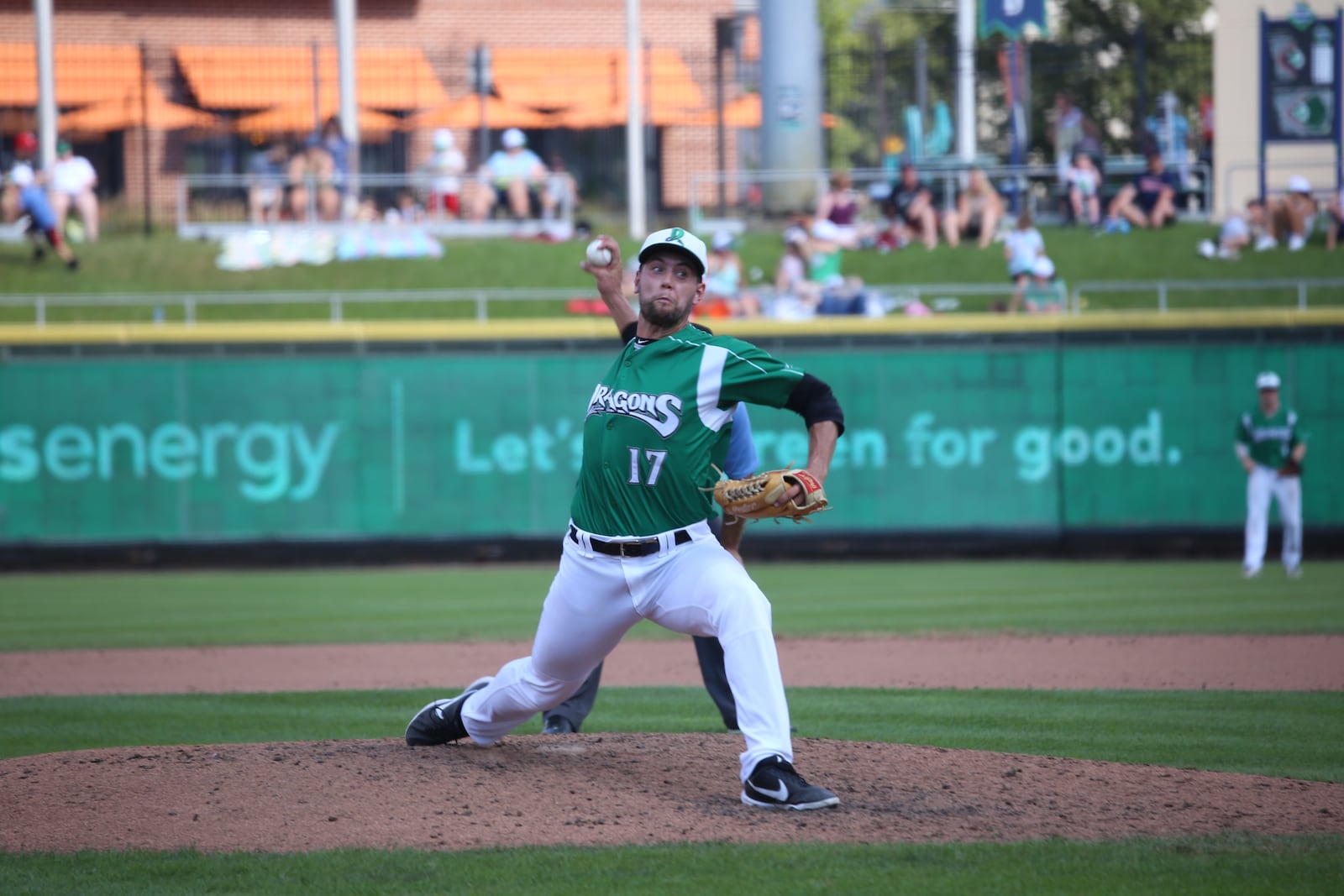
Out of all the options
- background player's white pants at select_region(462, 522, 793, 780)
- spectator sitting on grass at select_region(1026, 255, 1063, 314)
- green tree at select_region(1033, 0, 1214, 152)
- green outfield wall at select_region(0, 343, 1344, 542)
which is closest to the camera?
background player's white pants at select_region(462, 522, 793, 780)

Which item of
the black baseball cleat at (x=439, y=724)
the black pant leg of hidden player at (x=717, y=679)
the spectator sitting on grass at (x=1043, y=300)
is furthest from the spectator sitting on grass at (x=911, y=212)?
the black baseball cleat at (x=439, y=724)

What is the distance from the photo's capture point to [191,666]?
32.8 ft

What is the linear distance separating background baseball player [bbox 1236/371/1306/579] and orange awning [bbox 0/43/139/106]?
20.6 meters

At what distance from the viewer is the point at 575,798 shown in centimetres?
527

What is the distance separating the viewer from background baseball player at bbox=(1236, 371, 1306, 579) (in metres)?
14.6

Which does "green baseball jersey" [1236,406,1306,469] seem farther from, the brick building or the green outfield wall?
the brick building

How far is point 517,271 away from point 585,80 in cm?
837

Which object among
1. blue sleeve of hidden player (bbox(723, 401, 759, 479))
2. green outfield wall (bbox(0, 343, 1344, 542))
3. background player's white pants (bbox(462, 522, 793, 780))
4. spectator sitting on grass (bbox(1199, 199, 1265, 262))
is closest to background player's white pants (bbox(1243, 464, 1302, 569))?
green outfield wall (bbox(0, 343, 1344, 542))

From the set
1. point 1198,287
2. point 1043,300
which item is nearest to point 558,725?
point 1043,300

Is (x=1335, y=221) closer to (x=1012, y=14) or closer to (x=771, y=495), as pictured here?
(x=1012, y=14)

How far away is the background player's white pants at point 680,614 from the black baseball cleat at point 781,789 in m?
0.03

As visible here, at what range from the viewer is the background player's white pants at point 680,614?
→ 16.4ft

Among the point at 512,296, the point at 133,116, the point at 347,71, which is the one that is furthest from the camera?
the point at 133,116

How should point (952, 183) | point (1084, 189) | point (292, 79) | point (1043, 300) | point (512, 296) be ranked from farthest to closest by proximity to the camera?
point (292, 79)
point (952, 183)
point (1084, 189)
point (512, 296)
point (1043, 300)
